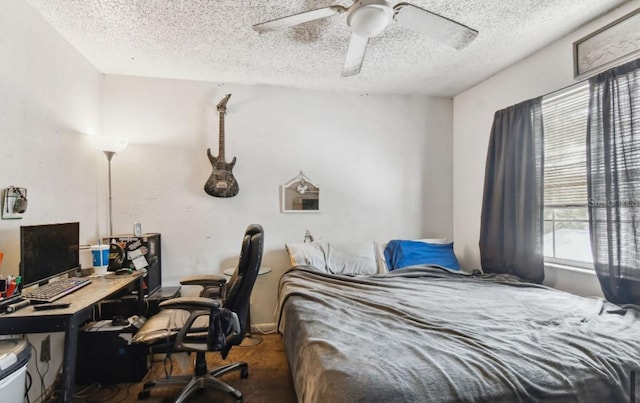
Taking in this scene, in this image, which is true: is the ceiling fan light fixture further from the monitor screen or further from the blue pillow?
the blue pillow

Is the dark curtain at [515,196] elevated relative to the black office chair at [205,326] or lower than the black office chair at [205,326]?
elevated

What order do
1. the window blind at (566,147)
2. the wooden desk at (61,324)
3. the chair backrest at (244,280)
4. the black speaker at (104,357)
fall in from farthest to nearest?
1. the window blind at (566,147)
2. the black speaker at (104,357)
3. the chair backrest at (244,280)
4. the wooden desk at (61,324)

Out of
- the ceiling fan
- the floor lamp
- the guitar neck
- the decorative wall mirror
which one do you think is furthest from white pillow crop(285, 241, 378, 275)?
the ceiling fan

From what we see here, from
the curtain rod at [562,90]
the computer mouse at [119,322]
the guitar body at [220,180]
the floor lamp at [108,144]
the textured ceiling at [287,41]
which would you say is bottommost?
the computer mouse at [119,322]

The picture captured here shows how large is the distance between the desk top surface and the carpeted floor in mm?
585

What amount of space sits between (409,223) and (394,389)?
263 cm

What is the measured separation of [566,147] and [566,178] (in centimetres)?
23

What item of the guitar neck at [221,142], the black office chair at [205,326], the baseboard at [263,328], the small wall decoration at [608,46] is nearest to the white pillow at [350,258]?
the baseboard at [263,328]

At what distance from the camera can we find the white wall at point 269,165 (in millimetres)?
3027

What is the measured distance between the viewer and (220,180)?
3.07m

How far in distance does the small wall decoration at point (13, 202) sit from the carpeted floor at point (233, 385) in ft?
3.97

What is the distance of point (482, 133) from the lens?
3.26 meters

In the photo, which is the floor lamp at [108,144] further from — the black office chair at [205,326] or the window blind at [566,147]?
the window blind at [566,147]

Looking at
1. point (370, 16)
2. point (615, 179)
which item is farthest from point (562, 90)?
point (370, 16)
